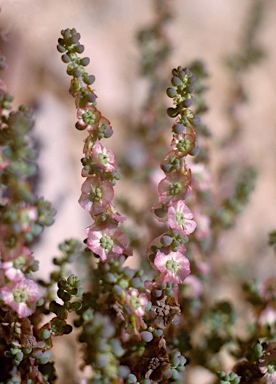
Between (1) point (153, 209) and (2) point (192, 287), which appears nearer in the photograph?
(1) point (153, 209)

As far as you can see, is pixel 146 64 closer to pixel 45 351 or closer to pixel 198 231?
pixel 198 231

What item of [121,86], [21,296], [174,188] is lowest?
[21,296]

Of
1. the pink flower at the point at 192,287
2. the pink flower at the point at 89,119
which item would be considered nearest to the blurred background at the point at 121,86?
the pink flower at the point at 192,287

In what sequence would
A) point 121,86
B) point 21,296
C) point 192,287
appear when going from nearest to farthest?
point 21,296, point 192,287, point 121,86

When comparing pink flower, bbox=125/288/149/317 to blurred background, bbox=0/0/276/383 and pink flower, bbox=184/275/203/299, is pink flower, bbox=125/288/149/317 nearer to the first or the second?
pink flower, bbox=184/275/203/299

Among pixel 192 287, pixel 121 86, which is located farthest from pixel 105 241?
pixel 121 86

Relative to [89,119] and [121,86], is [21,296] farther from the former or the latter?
[121,86]

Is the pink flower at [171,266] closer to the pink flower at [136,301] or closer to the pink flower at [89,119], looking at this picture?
the pink flower at [136,301]
